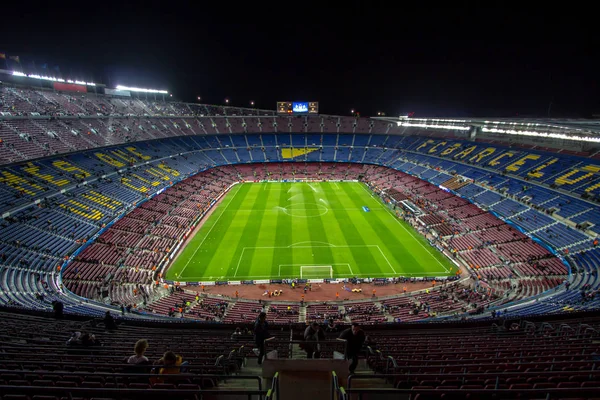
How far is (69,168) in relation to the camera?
43.4 meters

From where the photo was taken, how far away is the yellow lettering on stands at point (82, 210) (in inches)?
1433

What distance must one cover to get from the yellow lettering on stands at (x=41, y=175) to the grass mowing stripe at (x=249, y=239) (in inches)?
895

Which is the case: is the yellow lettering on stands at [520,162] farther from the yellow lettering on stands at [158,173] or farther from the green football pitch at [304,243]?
the yellow lettering on stands at [158,173]

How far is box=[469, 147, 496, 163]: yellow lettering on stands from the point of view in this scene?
5558cm

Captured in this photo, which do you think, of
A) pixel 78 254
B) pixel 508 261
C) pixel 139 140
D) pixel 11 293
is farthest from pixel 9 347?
pixel 139 140

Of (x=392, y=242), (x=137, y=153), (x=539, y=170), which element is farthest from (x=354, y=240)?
(x=137, y=153)

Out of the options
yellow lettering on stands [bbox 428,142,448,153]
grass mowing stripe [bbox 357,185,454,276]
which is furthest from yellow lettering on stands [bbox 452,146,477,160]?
grass mowing stripe [bbox 357,185,454,276]

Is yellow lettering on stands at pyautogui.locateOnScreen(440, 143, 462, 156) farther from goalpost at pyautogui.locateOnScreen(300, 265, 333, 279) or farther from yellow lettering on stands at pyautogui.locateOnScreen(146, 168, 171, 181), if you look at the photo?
yellow lettering on stands at pyautogui.locateOnScreen(146, 168, 171, 181)

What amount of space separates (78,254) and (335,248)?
26.2m

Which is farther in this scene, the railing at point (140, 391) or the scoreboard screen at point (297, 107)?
the scoreboard screen at point (297, 107)

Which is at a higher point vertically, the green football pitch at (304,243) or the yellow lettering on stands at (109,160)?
the yellow lettering on stands at (109,160)

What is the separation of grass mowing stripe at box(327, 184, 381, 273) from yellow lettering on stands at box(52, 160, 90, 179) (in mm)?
34897

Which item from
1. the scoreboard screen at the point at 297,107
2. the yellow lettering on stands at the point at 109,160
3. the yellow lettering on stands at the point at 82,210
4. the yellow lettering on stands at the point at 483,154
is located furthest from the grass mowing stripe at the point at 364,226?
the yellow lettering on stands at the point at 109,160

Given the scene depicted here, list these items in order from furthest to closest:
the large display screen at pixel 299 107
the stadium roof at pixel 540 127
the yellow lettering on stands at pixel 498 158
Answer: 1. the large display screen at pixel 299 107
2. the yellow lettering on stands at pixel 498 158
3. the stadium roof at pixel 540 127
